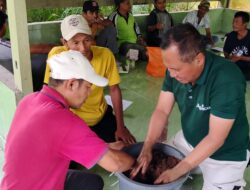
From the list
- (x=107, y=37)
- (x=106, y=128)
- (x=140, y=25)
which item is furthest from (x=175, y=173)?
(x=140, y=25)

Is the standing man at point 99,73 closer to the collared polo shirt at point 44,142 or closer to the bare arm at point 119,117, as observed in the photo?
the bare arm at point 119,117

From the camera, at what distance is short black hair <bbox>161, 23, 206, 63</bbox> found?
1.38 metres

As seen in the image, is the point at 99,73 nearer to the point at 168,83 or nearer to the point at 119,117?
the point at 119,117

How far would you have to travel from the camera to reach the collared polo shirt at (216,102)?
4.76ft

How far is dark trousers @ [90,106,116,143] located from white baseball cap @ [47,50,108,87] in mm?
975

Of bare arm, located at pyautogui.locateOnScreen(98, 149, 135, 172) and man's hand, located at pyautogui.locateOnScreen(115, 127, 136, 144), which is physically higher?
bare arm, located at pyautogui.locateOnScreen(98, 149, 135, 172)

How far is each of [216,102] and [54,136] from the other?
0.76 metres

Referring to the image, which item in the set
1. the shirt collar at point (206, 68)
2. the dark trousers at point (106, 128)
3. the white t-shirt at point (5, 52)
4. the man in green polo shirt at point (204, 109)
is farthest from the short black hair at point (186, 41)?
the white t-shirt at point (5, 52)

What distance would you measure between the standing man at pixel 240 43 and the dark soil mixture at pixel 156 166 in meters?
2.78

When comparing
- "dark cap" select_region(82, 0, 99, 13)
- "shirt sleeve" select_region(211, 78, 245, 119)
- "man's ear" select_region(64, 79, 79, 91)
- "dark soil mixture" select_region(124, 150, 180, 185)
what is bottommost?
"dark soil mixture" select_region(124, 150, 180, 185)

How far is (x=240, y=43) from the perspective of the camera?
13.6 ft

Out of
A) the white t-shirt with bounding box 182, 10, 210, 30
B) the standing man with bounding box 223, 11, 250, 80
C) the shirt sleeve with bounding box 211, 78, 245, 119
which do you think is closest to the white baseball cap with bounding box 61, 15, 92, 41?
the shirt sleeve with bounding box 211, 78, 245, 119

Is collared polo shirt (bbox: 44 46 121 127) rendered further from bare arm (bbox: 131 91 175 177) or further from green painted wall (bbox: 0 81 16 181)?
bare arm (bbox: 131 91 175 177)

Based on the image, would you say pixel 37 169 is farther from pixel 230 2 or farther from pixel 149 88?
pixel 230 2
